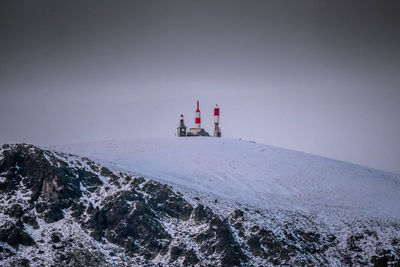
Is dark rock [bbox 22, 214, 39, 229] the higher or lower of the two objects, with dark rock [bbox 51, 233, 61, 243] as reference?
higher

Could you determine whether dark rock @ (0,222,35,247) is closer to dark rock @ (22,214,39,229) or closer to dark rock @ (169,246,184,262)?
dark rock @ (22,214,39,229)

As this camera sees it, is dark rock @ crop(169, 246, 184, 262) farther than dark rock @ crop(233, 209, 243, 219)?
No

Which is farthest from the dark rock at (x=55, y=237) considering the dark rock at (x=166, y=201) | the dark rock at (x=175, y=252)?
the dark rock at (x=166, y=201)

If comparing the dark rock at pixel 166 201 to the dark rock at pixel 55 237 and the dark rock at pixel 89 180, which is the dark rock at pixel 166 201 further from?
the dark rock at pixel 55 237

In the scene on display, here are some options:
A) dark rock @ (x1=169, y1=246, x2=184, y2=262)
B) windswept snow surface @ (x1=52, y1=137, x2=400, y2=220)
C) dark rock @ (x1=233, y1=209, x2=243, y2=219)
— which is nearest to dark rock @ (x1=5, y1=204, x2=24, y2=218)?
windswept snow surface @ (x1=52, y1=137, x2=400, y2=220)

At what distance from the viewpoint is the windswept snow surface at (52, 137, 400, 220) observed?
6850cm

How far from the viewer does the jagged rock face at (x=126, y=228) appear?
52406mm

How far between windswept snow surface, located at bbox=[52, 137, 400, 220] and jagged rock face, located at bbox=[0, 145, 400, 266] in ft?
19.2

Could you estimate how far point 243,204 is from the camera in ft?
209

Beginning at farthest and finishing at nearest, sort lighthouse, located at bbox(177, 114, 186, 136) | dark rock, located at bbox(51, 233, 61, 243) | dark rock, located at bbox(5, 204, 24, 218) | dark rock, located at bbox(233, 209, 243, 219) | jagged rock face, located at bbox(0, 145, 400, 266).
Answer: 1. lighthouse, located at bbox(177, 114, 186, 136)
2. dark rock, located at bbox(233, 209, 243, 219)
3. dark rock, located at bbox(5, 204, 24, 218)
4. dark rock, located at bbox(51, 233, 61, 243)
5. jagged rock face, located at bbox(0, 145, 400, 266)

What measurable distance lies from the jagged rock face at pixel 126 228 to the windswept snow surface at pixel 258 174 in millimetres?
5851

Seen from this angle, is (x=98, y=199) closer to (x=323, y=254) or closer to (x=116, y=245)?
(x=116, y=245)

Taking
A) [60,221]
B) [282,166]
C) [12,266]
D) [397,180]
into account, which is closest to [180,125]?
[282,166]

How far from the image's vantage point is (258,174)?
8025 cm
